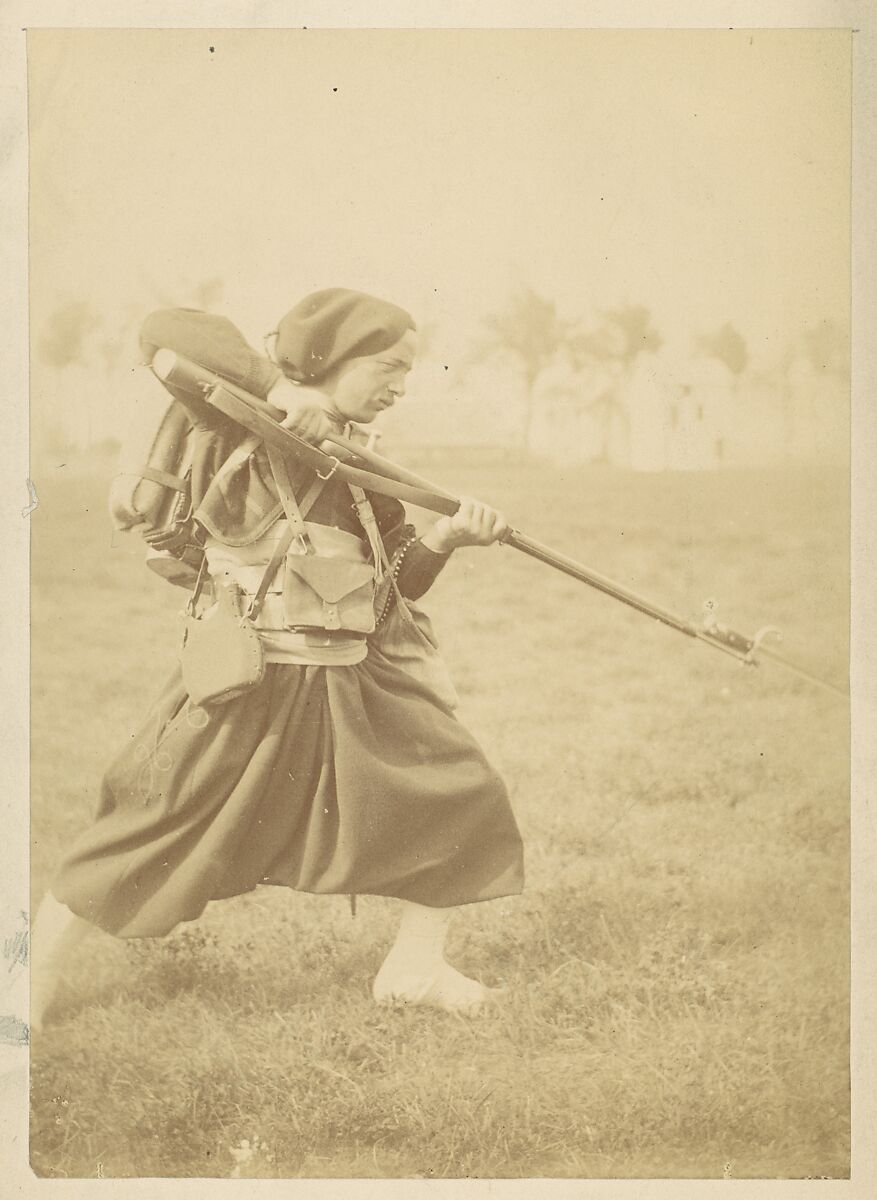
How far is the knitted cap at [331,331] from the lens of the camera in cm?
328

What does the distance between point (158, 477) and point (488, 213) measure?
1222 mm

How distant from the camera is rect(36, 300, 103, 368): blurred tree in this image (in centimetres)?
343

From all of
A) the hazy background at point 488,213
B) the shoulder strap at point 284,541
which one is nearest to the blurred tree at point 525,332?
the hazy background at point 488,213

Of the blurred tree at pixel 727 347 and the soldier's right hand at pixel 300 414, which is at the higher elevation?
the blurred tree at pixel 727 347

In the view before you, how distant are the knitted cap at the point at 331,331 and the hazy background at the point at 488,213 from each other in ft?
0.34

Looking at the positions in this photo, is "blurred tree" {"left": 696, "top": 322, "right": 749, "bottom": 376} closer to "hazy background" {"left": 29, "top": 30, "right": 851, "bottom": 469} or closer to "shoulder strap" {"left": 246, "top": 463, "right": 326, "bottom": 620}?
"hazy background" {"left": 29, "top": 30, "right": 851, "bottom": 469}

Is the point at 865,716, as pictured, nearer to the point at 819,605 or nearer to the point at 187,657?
the point at 819,605

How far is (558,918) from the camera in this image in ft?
11.2

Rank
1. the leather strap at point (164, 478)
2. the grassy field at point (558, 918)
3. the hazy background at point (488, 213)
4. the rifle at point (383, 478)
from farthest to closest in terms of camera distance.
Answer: the hazy background at point (488, 213)
the grassy field at point (558, 918)
the leather strap at point (164, 478)
the rifle at point (383, 478)

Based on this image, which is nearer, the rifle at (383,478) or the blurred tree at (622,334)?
the rifle at (383,478)

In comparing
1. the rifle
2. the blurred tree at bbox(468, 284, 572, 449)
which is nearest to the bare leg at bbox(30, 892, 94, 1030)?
the rifle

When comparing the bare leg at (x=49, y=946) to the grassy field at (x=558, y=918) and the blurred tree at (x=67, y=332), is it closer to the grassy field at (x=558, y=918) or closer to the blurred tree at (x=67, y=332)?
the grassy field at (x=558, y=918)

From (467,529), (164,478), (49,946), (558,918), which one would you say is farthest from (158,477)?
(558,918)

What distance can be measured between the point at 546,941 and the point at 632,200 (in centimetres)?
216
